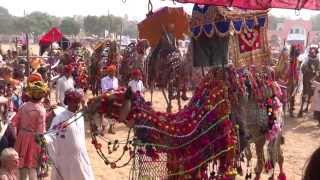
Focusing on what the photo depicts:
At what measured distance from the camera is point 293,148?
11.0 metres

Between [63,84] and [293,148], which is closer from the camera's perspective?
[63,84]

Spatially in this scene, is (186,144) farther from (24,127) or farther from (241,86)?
(24,127)

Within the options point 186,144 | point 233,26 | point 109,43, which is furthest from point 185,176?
point 109,43

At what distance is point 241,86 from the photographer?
6.59 metres

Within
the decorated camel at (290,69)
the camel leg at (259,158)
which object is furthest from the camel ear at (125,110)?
the decorated camel at (290,69)

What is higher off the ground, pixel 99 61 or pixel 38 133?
pixel 99 61

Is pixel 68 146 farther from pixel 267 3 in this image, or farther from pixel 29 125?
pixel 267 3

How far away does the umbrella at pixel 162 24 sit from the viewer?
11.5 m

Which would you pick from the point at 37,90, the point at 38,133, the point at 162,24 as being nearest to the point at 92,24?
the point at 162,24

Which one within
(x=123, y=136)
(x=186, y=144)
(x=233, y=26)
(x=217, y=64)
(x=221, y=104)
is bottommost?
(x=123, y=136)

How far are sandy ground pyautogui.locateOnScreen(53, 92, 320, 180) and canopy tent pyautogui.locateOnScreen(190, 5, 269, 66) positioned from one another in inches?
58.2

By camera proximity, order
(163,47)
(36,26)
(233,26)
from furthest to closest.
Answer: (36,26) < (163,47) < (233,26)

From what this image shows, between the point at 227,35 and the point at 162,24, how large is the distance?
587 centimetres

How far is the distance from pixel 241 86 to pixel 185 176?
55.1 inches
